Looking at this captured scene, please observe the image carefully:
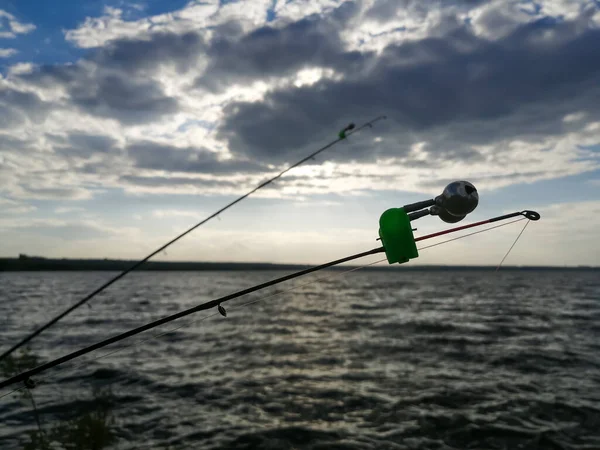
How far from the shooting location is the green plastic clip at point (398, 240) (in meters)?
3.36

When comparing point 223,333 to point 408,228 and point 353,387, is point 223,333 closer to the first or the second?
point 353,387

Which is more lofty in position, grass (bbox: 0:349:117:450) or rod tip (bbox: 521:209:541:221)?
rod tip (bbox: 521:209:541:221)

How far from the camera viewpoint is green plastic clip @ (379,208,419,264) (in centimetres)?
336

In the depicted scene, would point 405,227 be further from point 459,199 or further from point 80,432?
point 80,432

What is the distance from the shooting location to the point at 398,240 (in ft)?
11.1

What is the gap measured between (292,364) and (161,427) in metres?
6.29

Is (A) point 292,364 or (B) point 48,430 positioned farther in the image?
(A) point 292,364

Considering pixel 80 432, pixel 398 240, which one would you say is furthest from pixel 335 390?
pixel 398 240

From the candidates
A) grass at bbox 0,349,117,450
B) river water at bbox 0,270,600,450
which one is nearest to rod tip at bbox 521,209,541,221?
river water at bbox 0,270,600,450

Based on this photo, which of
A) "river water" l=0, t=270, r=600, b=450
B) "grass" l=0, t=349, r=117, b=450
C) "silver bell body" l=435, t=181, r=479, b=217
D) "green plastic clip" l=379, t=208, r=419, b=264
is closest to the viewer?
"silver bell body" l=435, t=181, r=479, b=217

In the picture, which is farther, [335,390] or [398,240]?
[335,390]

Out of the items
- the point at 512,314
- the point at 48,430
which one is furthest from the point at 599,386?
the point at 512,314

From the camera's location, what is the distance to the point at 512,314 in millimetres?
32125

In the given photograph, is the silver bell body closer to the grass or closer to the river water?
the river water
